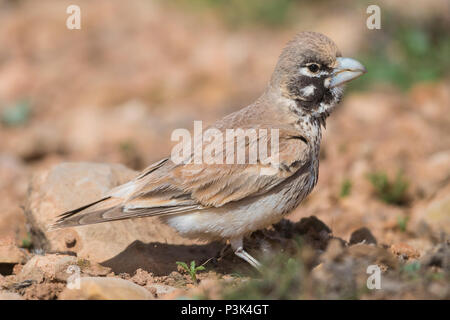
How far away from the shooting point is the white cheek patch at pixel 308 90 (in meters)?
5.48

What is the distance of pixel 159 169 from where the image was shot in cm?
545

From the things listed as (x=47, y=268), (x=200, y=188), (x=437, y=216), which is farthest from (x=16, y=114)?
(x=437, y=216)

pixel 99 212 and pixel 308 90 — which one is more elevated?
pixel 308 90

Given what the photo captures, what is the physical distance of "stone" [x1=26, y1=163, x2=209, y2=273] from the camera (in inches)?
217

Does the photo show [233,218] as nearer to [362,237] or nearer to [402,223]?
[362,237]

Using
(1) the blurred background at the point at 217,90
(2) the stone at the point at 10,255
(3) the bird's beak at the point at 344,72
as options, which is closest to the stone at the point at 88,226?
(2) the stone at the point at 10,255

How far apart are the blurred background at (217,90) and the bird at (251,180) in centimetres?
134

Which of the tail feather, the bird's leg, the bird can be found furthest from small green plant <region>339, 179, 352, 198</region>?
the tail feather

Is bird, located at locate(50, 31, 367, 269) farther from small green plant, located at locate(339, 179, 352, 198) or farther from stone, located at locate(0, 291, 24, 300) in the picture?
small green plant, located at locate(339, 179, 352, 198)

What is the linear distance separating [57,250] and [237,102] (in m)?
5.19

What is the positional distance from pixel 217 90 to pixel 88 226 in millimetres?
5662

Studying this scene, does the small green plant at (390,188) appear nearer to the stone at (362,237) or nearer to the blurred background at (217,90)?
the blurred background at (217,90)

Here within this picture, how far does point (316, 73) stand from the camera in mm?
5484
